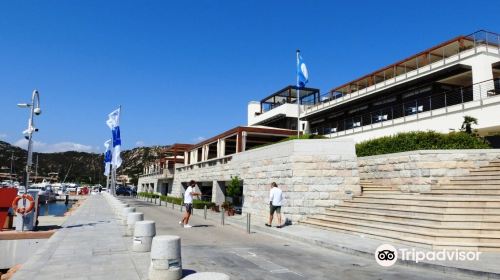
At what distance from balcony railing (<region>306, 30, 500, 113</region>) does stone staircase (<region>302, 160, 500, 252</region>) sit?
11786 millimetres

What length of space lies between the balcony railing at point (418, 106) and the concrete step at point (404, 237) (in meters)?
13.0

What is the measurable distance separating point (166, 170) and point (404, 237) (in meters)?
41.7

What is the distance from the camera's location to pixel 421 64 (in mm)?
31297

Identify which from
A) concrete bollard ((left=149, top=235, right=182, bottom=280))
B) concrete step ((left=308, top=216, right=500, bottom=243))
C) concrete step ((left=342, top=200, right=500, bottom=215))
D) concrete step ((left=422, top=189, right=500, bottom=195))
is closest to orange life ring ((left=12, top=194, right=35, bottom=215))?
concrete bollard ((left=149, top=235, right=182, bottom=280))

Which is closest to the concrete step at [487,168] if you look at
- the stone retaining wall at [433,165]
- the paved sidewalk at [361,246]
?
the stone retaining wall at [433,165]

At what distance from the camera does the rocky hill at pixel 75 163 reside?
143 meters

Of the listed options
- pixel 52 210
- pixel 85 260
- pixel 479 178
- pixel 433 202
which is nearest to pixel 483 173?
pixel 479 178

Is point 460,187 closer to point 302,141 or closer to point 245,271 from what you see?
point 302,141

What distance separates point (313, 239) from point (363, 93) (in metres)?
22.7

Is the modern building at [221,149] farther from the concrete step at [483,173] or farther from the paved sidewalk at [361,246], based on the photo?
the concrete step at [483,173]

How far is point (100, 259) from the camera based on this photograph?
354 inches

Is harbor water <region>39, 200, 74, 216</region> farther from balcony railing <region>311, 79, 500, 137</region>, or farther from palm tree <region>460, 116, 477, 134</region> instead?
palm tree <region>460, 116, 477, 134</region>

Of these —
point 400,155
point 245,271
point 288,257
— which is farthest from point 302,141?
point 245,271

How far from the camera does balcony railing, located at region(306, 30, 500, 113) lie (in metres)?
24.4
